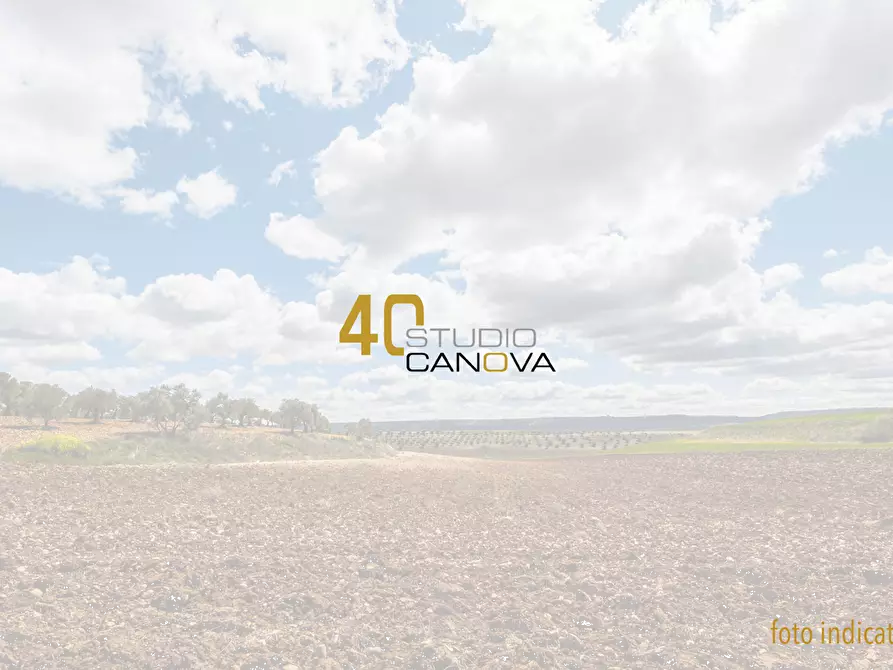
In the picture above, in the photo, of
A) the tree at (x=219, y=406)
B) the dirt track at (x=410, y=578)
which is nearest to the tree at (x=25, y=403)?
the tree at (x=219, y=406)

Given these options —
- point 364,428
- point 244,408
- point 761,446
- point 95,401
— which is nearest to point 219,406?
point 244,408

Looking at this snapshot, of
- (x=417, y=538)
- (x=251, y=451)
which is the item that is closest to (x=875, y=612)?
(x=417, y=538)

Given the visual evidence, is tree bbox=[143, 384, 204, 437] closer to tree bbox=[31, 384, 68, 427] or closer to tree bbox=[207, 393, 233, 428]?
tree bbox=[31, 384, 68, 427]

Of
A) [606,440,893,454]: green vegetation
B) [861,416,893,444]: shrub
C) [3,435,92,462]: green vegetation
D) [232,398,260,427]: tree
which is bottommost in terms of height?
[606,440,893,454]: green vegetation

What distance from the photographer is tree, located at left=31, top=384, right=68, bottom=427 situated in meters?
44.7

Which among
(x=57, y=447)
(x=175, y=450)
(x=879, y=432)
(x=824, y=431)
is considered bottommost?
(x=824, y=431)

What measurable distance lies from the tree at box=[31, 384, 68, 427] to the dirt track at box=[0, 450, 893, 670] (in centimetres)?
2579

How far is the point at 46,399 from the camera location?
44.7m

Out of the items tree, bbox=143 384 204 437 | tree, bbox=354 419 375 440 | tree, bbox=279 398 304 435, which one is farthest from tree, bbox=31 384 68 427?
tree, bbox=354 419 375 440

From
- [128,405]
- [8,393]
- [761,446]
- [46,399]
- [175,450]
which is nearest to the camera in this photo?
[175,450]

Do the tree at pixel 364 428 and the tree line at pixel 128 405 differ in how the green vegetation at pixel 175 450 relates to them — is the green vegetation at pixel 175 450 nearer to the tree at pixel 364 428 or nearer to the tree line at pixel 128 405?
the tree line at pixel 128 405

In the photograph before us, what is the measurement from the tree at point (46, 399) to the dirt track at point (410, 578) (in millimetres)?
25791

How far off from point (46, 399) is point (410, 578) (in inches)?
1723

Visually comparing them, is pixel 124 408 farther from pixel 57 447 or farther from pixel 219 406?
pixel 57 447
